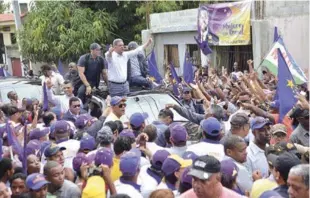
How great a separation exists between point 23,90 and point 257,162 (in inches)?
229

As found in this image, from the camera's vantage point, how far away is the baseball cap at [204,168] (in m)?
3.39

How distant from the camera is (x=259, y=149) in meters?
4.82

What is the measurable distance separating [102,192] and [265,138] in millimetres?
1846

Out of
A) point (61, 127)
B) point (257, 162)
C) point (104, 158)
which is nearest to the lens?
point (104, 158)

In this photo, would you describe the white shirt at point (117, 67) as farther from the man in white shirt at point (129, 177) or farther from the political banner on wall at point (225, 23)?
the political banner on wall at point (225, 23)

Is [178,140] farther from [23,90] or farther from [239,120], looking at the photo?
[23,90]

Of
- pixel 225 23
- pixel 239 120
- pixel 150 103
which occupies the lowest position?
pixel 150 103

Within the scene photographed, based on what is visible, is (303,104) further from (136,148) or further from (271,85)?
(271,85)

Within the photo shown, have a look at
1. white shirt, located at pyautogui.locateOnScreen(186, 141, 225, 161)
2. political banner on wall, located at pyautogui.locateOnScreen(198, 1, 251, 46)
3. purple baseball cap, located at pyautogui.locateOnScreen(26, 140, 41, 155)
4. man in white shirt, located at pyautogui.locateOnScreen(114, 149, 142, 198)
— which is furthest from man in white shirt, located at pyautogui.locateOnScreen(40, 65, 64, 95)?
political banner on wall, located at pyautogui.locateOnScreen(198, 1, 251, 46)

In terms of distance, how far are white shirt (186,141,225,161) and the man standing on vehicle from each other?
168 inches

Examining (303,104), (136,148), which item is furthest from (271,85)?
(136,148)

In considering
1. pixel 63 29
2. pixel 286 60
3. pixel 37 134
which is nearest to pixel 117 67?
pixel 286 60

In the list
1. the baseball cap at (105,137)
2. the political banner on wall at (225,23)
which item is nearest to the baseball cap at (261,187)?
Answer: the baseball cap at (105,137)

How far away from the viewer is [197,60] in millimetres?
17328
